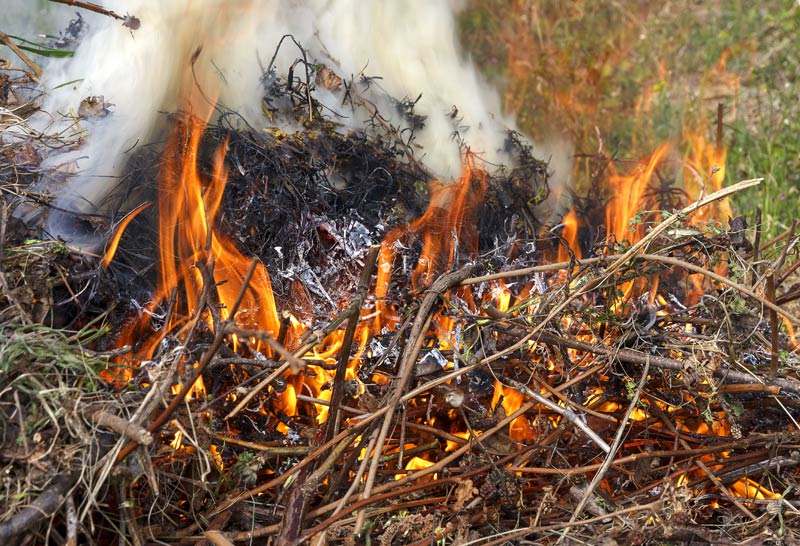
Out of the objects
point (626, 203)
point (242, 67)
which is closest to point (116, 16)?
point (242, 67)

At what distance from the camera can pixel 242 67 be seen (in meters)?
3.01

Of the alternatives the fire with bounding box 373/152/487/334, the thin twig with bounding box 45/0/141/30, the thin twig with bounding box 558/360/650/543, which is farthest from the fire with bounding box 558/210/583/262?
the thin twig with bounding box 45/0/141/30

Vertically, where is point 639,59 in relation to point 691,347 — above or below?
above

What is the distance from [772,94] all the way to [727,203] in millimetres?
1709

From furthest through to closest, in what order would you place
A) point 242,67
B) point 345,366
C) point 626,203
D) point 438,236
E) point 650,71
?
1. point 650,71
2. point 626,203
3. point 242,67
4. point 438,236
5. point 345,366

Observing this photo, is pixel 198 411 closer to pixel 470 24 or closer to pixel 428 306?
pixel 428 306

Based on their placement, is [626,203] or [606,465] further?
[626,203]

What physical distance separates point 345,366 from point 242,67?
1.60 m

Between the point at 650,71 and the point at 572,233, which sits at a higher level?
the point at 650,71

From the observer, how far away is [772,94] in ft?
18.0

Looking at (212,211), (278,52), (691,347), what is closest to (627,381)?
(691,347)

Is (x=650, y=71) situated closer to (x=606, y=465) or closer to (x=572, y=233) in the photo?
(x=572, y=233)

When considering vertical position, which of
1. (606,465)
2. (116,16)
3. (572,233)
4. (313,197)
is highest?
(116,16)

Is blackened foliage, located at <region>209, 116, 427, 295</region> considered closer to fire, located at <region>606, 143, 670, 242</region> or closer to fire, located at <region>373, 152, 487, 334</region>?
fire, located at <region>373, 152, 487, 334</region>
